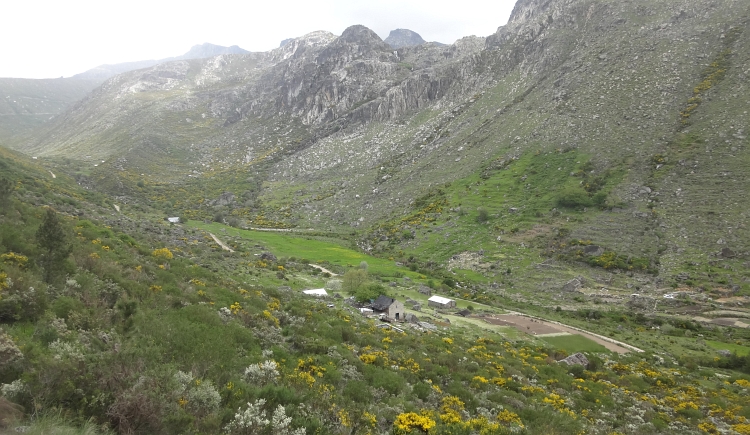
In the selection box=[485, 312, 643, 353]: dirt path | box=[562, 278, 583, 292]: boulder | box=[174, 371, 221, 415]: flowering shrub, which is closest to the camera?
box=[174, 371, 221, 415]: flowering shrub

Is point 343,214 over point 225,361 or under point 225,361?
under

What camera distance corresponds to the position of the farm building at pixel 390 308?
33.8 metres

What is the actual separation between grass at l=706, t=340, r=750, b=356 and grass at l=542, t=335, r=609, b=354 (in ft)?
44.3

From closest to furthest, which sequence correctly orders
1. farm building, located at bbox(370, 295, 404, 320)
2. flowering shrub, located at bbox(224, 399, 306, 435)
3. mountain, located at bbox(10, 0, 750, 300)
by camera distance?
flowering shrub, located at bbox(224, 399, 306, 435), farm building, located at bbox(370, 295, 404, 320), mountain, located at bbox(10, 0, 750, 300)

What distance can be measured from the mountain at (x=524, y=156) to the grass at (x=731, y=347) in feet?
37.3

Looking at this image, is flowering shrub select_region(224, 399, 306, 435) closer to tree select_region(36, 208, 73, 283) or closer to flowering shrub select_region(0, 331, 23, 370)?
flowering shrub select_region(0, 331, 23, 370)

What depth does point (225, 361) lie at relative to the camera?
1137 cm

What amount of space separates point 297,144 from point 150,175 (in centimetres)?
5346

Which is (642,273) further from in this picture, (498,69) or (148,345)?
(498,69)

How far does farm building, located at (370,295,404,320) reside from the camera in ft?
111

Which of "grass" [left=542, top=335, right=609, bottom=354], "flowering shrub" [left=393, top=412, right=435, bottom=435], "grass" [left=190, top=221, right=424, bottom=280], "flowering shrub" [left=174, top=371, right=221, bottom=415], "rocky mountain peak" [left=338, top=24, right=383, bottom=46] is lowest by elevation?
"grass" [left=190, top=221, right=424, bottom=280]

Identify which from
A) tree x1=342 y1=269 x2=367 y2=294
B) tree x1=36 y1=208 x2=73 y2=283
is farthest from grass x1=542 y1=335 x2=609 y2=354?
tree x1=36 y1=208 x2=73 y2=283

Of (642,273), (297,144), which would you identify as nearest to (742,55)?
(642,273)

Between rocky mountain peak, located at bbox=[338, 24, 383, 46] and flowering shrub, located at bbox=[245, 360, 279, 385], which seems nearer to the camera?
flowering shrub, located at bbox=[245, 360, 279, 385]
